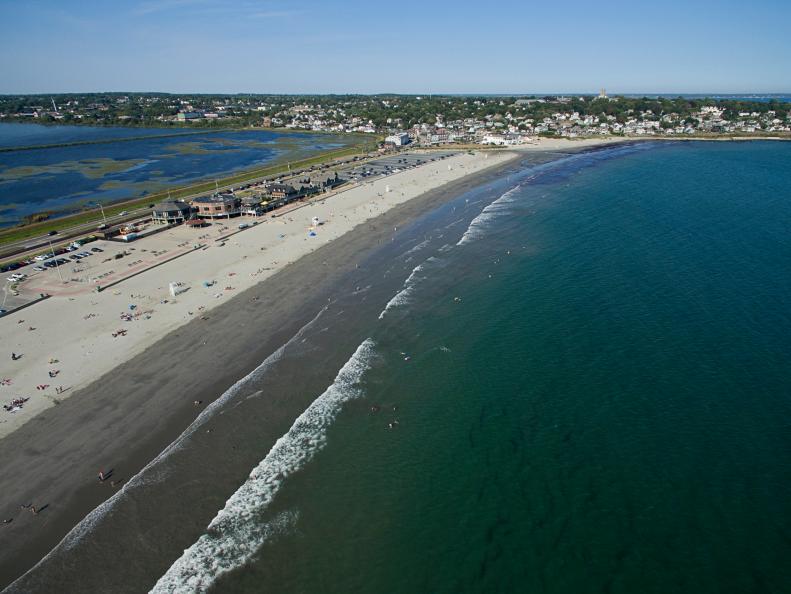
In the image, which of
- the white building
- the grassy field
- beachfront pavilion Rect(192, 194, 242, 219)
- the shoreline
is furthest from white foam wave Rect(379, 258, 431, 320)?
the white building

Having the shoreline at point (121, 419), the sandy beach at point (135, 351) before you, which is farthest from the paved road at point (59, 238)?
the shoreline at point (121, 419)

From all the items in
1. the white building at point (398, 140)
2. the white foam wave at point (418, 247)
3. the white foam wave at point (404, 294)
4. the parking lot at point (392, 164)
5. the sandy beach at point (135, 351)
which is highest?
the white building at point (398, 140)

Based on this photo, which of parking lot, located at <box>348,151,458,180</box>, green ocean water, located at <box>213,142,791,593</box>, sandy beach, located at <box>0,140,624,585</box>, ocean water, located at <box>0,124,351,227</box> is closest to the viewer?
green ocean water, located at <box>213,142,791,593</box>

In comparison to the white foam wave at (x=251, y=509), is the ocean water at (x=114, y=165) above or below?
above

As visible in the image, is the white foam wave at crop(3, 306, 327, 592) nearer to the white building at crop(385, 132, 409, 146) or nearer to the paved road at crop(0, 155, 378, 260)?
the paved road at crop(0, 155, 378, 260)

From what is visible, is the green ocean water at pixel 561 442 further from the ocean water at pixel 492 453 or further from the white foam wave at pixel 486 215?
the white foam wave at pixel 486 215

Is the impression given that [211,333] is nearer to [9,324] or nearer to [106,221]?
[9,324]

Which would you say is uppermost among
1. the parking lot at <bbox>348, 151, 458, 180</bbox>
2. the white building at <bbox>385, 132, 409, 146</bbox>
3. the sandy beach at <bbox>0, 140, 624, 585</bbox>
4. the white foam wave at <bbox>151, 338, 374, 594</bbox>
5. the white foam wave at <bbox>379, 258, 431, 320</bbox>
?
the white building at <bbox>385, 132, 409, 146</bbox>
